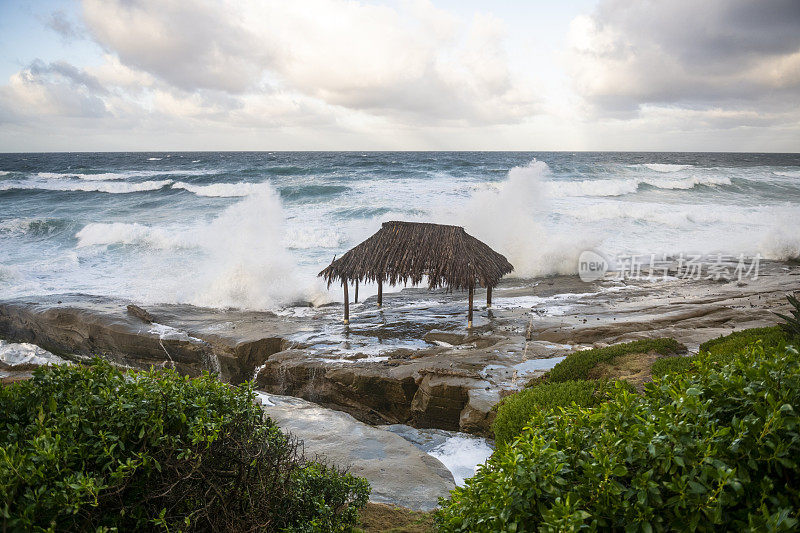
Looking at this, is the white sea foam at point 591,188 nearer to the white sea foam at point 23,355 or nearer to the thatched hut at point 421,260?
the thatched hut at point 421,260

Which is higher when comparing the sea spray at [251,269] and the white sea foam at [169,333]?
the sea spray at [251,269]

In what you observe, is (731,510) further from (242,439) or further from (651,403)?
(242,439)

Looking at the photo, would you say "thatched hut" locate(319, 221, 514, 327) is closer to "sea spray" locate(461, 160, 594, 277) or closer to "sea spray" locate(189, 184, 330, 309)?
"sea spray" locate(189, 184, 330, 309)

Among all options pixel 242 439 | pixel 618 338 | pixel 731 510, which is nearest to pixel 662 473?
pixel 731 510

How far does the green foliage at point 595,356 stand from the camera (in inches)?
319

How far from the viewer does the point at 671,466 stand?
219cm

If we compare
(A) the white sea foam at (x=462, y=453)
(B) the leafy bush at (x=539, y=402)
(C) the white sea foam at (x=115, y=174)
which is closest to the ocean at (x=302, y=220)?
(C) the white sea foam at (x=115, y=174)

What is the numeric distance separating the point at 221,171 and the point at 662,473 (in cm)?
5525

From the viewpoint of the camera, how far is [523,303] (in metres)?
15.6

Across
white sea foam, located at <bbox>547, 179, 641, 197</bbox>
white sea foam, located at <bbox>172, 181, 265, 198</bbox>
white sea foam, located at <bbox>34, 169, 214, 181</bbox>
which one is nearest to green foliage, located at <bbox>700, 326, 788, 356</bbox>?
white sea foam, located at <bbox>547, 179, 641, 197</bbox>

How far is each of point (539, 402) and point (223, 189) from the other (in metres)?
41.7

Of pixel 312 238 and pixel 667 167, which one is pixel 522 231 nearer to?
pixel 312 238

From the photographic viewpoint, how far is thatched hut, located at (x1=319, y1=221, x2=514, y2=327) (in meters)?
13.3

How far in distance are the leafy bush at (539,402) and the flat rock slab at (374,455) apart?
103cm
